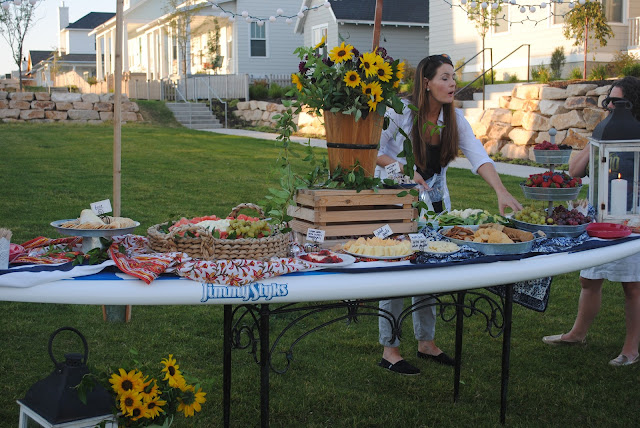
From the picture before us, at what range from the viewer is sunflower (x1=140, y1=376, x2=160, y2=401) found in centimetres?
257

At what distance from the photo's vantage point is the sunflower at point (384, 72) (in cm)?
299

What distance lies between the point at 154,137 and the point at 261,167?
4.66 meters

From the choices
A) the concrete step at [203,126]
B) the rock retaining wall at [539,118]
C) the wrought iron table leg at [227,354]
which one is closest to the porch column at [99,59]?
the concrete step at [203,126]

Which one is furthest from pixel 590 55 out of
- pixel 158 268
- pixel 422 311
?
pixel 158 268

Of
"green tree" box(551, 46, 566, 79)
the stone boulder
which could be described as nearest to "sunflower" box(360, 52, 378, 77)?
the stone boulder

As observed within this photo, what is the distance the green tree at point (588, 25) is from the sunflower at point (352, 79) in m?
13.2

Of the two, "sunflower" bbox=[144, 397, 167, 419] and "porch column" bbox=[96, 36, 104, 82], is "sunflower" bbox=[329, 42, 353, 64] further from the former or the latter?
"porch column" bbox=[96, 36, 104, 82]

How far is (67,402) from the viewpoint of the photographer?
94.6 inches

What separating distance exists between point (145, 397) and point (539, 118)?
502 inches

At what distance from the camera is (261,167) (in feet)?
40.5

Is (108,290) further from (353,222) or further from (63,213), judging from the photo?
(63,213)

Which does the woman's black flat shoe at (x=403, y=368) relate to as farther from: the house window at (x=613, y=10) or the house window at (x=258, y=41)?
the house window at (x=258, y=41)

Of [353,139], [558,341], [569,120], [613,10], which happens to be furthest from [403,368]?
[613,10]

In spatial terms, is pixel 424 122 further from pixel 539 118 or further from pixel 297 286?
pixel 539 118
